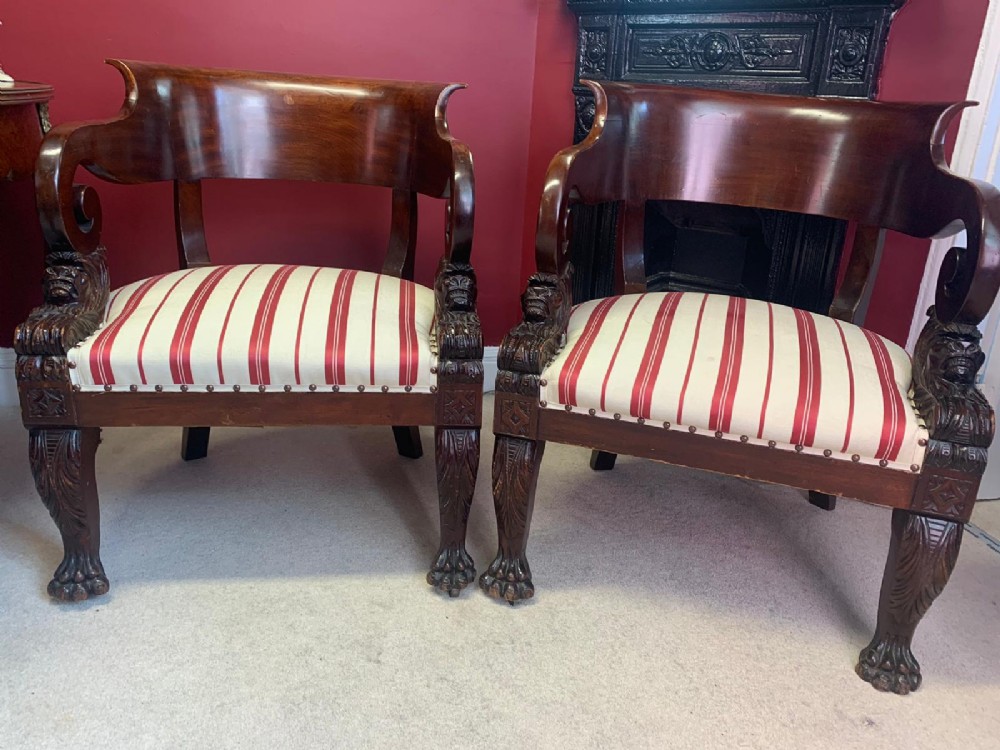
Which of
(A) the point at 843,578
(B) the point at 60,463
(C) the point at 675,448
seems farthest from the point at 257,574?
(A) the point at 843,578

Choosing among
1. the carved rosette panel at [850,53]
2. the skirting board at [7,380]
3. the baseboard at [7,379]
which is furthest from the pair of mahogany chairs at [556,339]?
the baseboard at [7,379]

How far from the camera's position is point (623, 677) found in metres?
1.27

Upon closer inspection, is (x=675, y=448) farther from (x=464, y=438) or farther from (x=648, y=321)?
(x=464, y=438)

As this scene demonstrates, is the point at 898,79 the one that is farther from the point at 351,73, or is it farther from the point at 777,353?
the point at 351,73

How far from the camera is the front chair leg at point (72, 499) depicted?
127cm

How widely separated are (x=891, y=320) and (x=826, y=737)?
0.96m

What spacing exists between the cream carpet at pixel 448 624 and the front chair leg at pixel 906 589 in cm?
4

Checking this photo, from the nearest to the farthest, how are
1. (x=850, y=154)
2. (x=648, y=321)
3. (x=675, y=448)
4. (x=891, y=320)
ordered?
(x=675, y=448)
(x=648, y=321)
(x=850, y=154)
(x=891, y=320)

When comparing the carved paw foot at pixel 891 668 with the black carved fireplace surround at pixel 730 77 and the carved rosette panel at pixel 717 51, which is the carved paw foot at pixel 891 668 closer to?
the black carved fireplace surround at pixel 730 77

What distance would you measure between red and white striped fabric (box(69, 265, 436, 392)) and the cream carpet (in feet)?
1.35

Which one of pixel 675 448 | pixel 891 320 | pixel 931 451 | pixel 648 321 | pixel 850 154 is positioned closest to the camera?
pixel 931 451

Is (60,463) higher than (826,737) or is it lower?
higher

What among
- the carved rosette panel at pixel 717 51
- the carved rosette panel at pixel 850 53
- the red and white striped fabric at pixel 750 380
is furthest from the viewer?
the carved rosette panel at pixel 717 51

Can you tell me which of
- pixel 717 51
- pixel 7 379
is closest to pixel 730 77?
pixel 717 51
